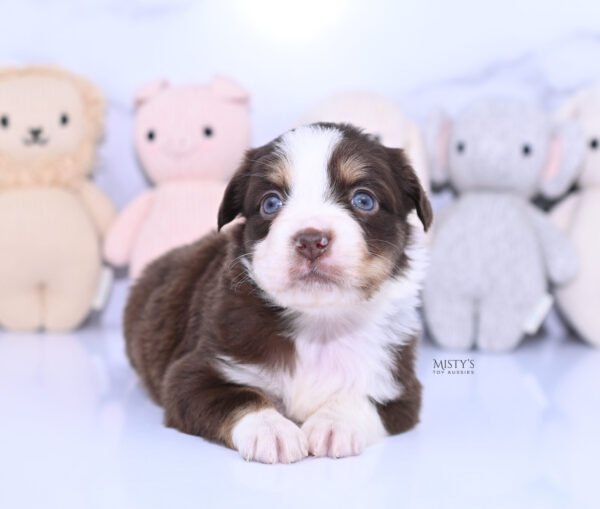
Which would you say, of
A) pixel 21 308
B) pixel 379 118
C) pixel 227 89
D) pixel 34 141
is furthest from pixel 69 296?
pixel 379 118

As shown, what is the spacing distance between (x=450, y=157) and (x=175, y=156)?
4.92 feet

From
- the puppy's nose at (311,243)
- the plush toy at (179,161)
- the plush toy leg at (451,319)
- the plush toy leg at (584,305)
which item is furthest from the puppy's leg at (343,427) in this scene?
the plush toy leg at (584,305)

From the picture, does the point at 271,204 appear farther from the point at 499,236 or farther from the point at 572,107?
the point at 572,107

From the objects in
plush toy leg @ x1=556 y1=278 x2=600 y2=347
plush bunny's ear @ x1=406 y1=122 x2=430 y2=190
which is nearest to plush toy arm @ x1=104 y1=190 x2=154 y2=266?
plush bunny's ear @ x1=406 y1=122 x2=430 y2=190

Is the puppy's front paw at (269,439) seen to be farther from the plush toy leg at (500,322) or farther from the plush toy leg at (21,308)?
the plush toy leg at (21,308)

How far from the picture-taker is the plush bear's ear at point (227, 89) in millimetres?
4344

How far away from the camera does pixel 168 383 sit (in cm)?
236

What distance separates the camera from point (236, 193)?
2.50 metres

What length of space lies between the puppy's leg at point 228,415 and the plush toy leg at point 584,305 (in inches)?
97.5

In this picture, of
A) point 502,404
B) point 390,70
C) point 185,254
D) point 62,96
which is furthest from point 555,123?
point 62,96

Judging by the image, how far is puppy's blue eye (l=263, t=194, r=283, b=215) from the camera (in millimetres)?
2252

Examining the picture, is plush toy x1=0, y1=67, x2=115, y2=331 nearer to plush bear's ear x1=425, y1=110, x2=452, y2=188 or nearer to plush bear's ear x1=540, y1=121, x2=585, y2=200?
plush bear's ear x1=425, y1=110, x2=452, y2=188

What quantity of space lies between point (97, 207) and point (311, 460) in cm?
283

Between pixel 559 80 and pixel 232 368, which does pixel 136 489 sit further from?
pixel 559 80
